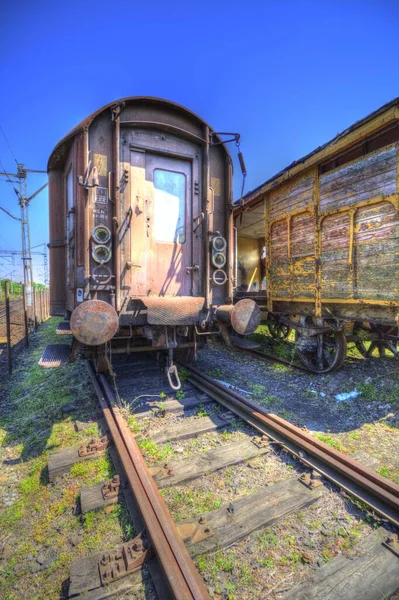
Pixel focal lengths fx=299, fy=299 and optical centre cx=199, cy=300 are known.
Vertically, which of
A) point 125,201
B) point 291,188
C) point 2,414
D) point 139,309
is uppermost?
point 291,188

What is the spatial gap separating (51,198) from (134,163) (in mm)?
2030

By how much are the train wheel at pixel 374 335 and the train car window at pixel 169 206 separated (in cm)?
421

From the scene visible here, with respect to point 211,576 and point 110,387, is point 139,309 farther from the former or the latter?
point 211,576

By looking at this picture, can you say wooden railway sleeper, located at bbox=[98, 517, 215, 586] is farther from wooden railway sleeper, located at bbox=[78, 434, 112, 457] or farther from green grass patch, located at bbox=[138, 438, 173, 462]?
wooden railway sleeper, located at bbox=[78, 434, 112, 457]

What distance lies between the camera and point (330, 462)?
2773 millimetres

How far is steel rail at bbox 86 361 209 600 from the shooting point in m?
1.72

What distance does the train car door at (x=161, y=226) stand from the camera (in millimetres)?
4570

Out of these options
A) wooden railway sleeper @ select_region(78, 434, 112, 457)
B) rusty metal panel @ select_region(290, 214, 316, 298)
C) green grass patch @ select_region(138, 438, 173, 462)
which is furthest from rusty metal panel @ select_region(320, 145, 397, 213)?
wooden railway sleeper @ select_region(78, 434, 112, 457)

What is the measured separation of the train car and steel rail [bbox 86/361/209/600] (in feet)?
4.31

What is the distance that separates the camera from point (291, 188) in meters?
6.79

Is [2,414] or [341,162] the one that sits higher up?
[341,162]

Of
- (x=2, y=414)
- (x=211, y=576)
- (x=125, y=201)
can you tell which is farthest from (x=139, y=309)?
(x=211, y=576)

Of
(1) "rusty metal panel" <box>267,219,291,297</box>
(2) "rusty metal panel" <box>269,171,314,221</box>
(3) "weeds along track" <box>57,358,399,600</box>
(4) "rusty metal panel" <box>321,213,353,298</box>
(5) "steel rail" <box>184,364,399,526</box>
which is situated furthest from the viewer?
(1) "rusty metal panel" <box>267,219,291,297</box>

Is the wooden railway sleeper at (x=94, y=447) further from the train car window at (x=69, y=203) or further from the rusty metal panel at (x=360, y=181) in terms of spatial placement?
the rusty metal panel at (x=360, y=181)
